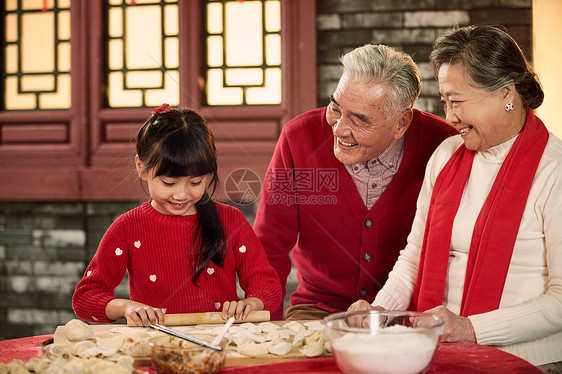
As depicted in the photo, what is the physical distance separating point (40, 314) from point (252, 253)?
10.0 feet

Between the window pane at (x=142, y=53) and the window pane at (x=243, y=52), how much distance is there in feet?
0.93

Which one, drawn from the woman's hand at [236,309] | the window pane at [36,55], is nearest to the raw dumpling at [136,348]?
the woman's hand at [236,309]

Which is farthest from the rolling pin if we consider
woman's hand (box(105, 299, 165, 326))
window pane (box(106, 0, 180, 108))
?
window pane (box(106, 0, 180, 108))

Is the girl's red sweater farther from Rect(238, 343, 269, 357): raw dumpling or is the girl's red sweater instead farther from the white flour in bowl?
the white flour in bowl

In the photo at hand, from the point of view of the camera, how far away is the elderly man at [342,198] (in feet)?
7.59

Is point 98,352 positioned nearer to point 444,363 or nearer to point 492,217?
point 444,363

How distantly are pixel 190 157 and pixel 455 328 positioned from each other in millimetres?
947

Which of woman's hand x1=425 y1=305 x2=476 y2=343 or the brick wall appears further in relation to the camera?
the brick wall

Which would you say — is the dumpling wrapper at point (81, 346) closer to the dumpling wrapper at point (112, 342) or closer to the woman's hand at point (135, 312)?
the dumpling wrapper at point (112, 342)

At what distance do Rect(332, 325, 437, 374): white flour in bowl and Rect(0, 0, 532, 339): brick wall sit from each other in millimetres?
3078

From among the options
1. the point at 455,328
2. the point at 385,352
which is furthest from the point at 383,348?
the point at 455,328

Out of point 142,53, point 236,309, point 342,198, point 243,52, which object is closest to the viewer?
point 236,309

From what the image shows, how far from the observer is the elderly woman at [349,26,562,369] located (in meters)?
1.74

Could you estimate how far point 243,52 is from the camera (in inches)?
170
